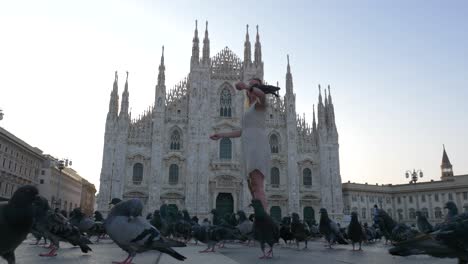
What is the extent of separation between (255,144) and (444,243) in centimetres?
1118

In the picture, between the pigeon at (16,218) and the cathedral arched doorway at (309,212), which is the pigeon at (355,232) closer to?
the pigeon at (16,218)

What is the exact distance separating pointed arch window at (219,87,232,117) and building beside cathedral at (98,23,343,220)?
116 mm

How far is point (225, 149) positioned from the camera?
128ft

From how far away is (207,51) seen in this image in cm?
4056

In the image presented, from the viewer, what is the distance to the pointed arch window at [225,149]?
3884 cm

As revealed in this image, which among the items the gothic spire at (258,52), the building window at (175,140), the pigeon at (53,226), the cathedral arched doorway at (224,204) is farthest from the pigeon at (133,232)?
the gothic spire at (258,52)

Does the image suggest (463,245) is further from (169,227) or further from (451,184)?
(451,184)

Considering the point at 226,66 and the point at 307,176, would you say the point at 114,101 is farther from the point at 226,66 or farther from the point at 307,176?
the point at 307,176

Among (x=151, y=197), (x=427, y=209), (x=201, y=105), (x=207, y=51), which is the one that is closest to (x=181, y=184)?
(x=151, y=197)

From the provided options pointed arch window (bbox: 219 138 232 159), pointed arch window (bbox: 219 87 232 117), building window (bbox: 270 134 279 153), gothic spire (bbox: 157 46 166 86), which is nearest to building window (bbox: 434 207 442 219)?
A: building window (bbox: 270 134 279 153)

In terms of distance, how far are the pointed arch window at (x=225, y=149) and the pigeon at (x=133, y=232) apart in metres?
32.1

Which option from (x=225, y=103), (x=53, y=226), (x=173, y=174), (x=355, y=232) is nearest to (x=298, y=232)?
(x=355, y=232)

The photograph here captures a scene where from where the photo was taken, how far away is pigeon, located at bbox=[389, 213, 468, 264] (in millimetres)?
4824

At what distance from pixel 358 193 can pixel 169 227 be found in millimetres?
43672
